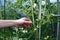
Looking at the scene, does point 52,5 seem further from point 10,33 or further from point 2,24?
point 2,24

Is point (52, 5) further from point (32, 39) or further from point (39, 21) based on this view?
point (32, 39)

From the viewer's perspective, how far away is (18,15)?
113 inches

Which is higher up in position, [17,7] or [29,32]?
[17,7]

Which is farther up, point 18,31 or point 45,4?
point 45,4

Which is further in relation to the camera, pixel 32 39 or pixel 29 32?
pixel 32 39

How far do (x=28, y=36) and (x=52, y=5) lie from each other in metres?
0.54

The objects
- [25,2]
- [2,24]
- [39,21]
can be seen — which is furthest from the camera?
[25,2]

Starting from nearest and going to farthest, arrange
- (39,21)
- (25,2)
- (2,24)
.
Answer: (2,24) < (39,21) < (25,2)

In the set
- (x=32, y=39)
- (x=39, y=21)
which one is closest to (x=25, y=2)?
(x=39, y=21)

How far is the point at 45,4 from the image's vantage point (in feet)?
8.70

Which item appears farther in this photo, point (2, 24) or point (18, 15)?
point (18, 15)

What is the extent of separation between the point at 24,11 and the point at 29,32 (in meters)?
0.30

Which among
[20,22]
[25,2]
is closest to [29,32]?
[25,2]

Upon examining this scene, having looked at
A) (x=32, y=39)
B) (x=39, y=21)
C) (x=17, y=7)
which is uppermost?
(x=17, y=7)
